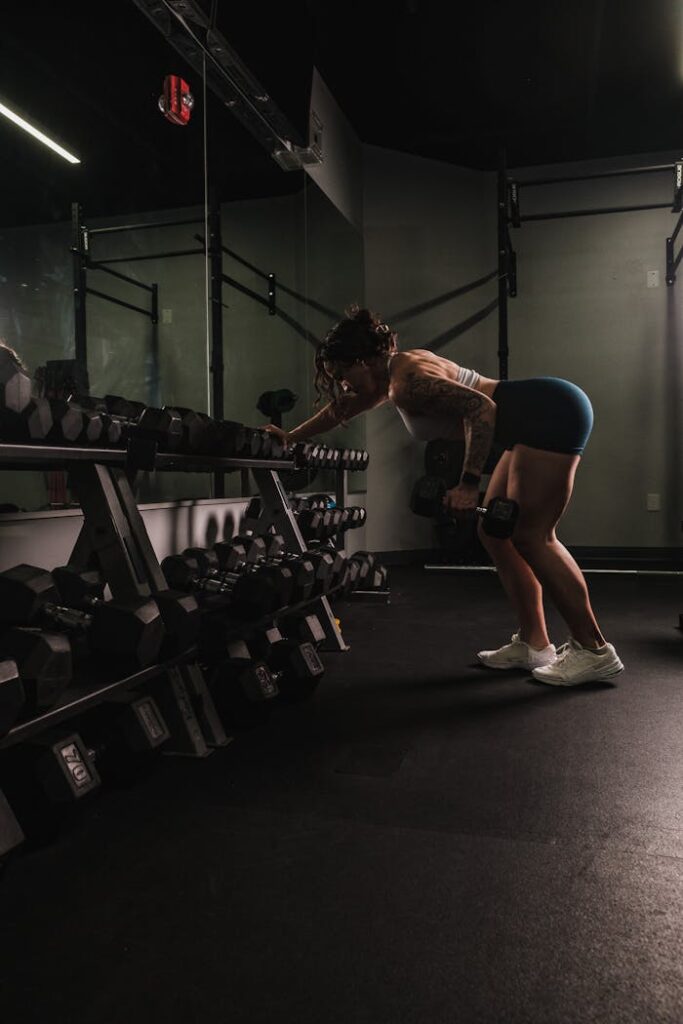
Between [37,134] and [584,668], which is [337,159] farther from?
[584,668]

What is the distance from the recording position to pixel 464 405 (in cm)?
207

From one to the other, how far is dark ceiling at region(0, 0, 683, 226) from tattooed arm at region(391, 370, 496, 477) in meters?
1.92

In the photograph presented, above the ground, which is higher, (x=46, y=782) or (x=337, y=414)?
(x=337, y=414)

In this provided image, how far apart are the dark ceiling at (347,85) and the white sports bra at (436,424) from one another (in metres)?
1.91

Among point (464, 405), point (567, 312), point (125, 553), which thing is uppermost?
point (567, 312)

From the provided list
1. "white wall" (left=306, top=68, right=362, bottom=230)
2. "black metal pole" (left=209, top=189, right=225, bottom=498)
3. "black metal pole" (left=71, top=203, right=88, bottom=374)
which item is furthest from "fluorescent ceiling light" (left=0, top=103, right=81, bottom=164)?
"white wall" (left=306, top=68, right=362, bottom=230)

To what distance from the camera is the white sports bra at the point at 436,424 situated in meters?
2.18

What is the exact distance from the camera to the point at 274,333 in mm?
5191

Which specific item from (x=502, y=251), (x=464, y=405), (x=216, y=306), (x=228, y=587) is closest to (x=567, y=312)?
(x=502, y=251)

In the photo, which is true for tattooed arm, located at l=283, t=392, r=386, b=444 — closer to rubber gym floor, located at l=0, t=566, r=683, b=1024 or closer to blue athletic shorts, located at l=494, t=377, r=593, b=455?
blue athletic shorts, located at l=494, t=377, r=593, b=455

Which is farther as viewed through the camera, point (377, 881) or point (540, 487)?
point (540, 487)

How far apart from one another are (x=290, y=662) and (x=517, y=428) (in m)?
1.00

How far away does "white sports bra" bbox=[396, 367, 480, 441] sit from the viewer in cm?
218

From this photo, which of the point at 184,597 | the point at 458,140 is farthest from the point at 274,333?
the point at 184,597
